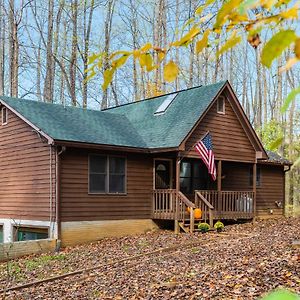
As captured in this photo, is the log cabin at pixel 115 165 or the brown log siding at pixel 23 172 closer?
the log cabin at pixel 115 165

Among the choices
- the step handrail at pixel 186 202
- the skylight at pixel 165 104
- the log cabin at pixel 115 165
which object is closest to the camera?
the log cabin at pixel 115 165

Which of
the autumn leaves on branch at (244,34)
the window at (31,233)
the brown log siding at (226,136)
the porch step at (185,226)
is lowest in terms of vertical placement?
the window at (31,233)

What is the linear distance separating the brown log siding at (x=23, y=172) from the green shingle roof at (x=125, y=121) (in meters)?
0.62

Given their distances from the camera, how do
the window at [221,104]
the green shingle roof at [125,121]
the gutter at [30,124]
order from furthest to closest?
1. the window at [221,104]
2. the green shingle roof at [125,121]
3. the gutter at [30,124]

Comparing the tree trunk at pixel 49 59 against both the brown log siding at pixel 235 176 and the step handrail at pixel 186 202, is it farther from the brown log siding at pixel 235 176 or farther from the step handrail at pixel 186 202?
the step handrail at pixel 186 202

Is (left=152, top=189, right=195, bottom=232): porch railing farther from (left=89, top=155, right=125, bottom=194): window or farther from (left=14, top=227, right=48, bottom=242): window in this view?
(left=14, top=227, right=48, bottom=242): window

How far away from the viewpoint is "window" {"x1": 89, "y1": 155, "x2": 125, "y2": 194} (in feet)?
52.3

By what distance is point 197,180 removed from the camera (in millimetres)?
19594

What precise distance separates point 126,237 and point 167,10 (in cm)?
2307

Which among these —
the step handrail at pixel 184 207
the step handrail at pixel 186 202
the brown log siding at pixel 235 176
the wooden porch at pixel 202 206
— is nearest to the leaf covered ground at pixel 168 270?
the step handrail at pixel 184 207

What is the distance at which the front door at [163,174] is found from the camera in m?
18.1

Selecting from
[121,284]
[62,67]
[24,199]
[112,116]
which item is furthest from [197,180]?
[62,67]

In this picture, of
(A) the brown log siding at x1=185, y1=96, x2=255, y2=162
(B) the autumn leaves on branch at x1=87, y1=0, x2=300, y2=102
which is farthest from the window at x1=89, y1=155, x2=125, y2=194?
(B) the autumn leaves on branch at x1=87, y1=0, x2=300, y2=102

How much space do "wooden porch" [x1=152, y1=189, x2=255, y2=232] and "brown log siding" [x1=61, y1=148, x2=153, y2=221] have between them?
557 millimetres
